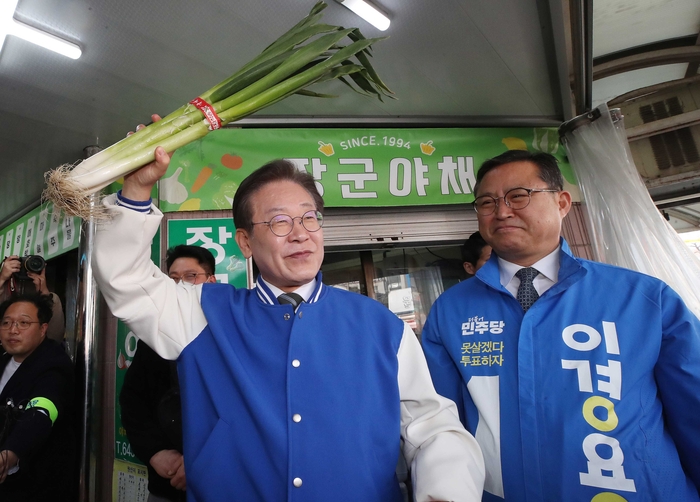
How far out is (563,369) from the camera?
3.53 ft

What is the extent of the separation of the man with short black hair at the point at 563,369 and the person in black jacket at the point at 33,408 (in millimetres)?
1554

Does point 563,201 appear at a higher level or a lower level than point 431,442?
higher

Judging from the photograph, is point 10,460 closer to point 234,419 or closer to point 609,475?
point 234,419

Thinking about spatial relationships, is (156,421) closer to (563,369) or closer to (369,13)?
(563,369)

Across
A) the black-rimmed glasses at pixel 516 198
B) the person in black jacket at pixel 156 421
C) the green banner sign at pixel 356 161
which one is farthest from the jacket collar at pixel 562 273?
the green banner sign at pixel 356 161

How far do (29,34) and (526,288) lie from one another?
2.31 m

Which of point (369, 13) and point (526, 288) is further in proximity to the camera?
point (369, 13)

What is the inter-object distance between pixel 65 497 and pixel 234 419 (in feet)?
5.58

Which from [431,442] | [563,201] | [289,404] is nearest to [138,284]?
[289,404]

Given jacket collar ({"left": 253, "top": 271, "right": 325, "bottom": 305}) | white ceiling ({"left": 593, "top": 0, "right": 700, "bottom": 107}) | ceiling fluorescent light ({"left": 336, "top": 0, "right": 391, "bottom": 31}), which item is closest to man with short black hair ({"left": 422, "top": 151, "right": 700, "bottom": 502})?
jacket collar ({"left": 253, "top": 271, "right": 325, "bottom": 305})

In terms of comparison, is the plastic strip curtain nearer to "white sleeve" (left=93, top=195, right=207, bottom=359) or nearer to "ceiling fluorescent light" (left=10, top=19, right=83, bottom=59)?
"white sleeve" (left=93, top=195, right=207, bottom=359)

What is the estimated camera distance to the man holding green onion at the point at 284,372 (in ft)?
2.81

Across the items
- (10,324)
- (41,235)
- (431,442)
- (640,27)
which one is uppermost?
(640,27)

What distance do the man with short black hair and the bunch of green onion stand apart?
2.11 feet
